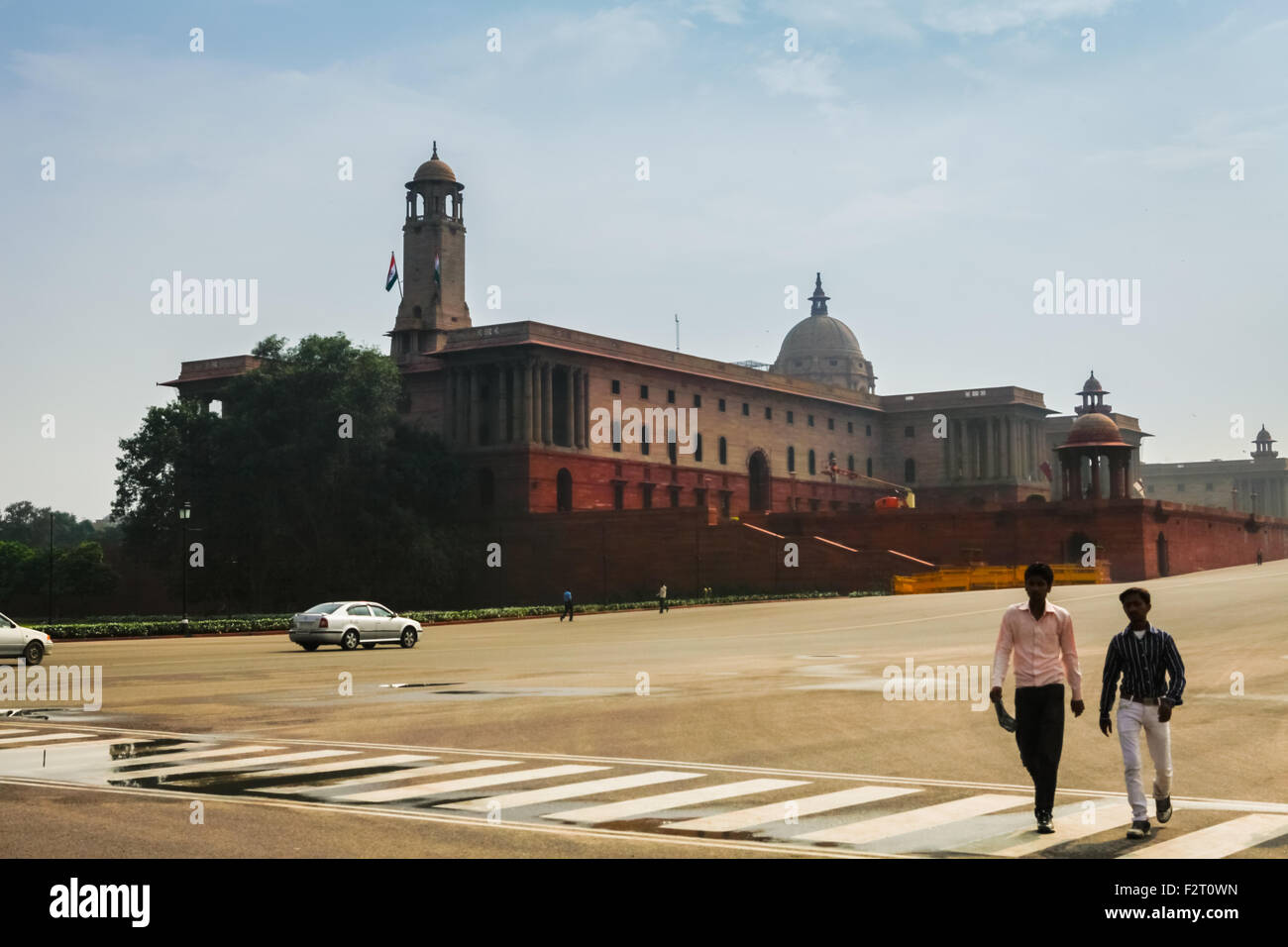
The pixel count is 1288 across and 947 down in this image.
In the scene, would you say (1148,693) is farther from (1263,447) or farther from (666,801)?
(1263,447)

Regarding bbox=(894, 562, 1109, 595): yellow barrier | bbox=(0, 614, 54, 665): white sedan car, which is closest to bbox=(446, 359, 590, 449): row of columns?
bbox=(894, 562, 1109, 595): yellow barrier

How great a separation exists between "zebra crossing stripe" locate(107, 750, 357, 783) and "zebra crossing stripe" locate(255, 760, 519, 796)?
5.46 ft

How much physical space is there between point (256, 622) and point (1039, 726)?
48944 mm

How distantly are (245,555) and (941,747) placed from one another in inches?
2633

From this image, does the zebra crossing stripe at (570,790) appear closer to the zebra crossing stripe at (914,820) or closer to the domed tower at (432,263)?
the zebra crossing stripe at (914,820)

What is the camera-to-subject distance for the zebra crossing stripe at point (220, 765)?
14.8m

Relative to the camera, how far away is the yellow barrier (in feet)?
220

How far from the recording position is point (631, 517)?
81.8 m

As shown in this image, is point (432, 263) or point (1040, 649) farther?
point (432, 263)

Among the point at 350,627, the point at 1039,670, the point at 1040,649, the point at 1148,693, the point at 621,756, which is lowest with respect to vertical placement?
the point at 621,756

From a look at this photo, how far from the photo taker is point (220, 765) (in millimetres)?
15680

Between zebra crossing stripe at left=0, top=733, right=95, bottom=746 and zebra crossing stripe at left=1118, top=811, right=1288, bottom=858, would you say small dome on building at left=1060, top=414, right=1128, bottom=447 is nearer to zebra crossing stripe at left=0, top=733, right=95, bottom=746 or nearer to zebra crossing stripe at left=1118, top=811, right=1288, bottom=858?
zebra crossing stripe at left=0, top=733, right=95, bottom=746

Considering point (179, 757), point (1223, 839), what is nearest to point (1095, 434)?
point (179, 757)

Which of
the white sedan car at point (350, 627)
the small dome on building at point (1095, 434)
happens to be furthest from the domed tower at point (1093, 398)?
the white sedan car at point (350, 627)
